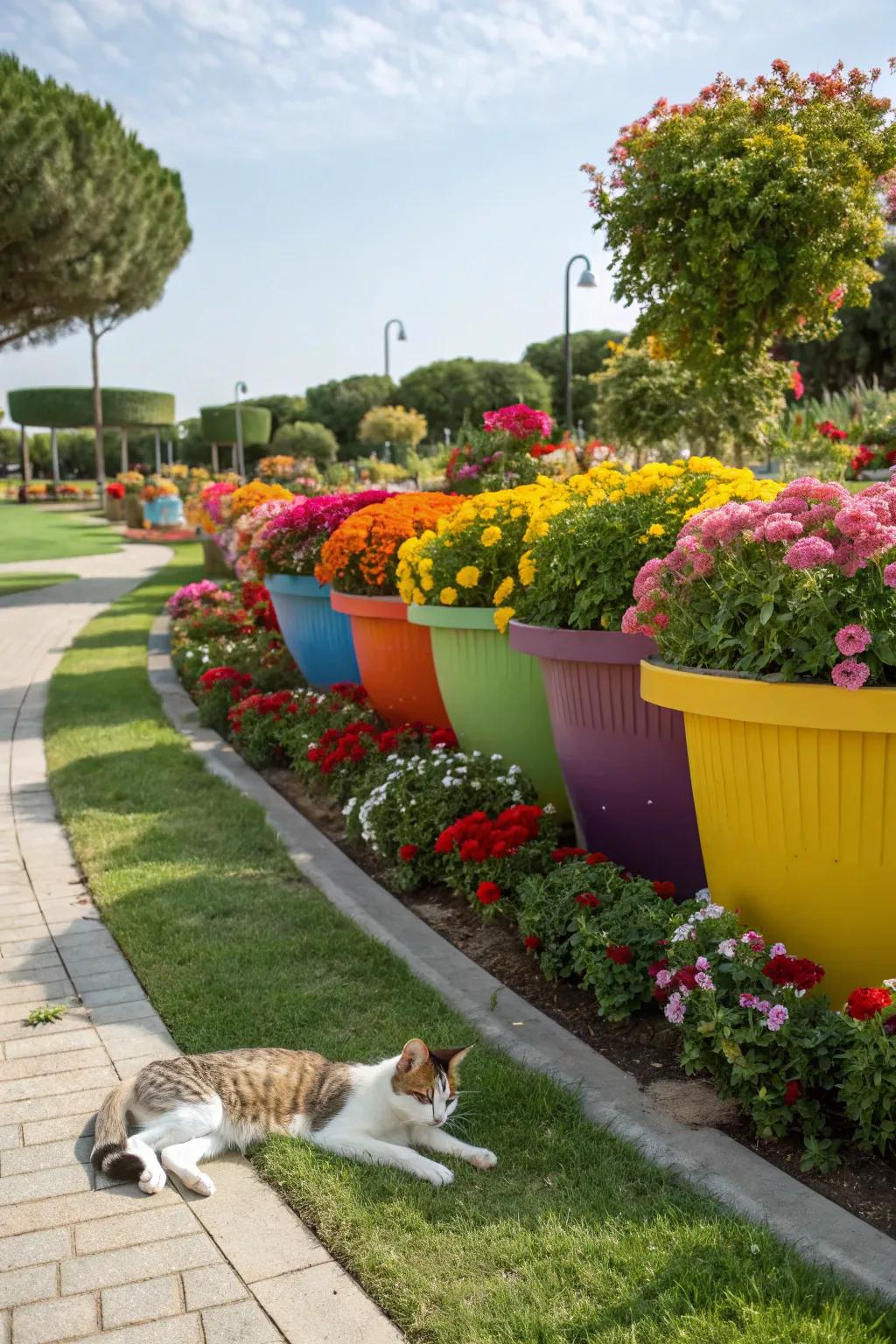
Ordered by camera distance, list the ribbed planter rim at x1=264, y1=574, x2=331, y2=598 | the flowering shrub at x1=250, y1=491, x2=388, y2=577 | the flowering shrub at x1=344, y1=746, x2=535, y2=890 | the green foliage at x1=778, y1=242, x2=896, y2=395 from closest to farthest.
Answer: the flowering shrub at x1=344, y1=746, x2=535, y2=890, the ribbed planter rim at x1=264, y1=574, x2=331, y2=598, the flowering shrub at x1=250, y1=491, x2=388, y2=577, the green foliage at x1=778, y1=242, x2=896, y2=395

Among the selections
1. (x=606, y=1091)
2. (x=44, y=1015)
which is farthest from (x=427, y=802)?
(x=606, y=1091)

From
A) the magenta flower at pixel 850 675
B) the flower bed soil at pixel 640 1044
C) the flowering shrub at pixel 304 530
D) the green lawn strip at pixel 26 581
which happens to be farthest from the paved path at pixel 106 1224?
the green lawn strip at pixel 26 581

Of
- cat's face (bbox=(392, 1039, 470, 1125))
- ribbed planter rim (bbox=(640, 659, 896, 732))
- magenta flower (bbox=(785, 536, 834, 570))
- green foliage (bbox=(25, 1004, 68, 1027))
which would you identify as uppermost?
magenta flower (bbox=(785, 536, 834, 570))

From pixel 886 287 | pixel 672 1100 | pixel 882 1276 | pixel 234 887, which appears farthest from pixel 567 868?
pixel 886 287

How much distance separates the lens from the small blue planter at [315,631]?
8.12 metres

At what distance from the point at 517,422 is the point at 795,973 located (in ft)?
21.5

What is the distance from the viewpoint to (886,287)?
119 feet

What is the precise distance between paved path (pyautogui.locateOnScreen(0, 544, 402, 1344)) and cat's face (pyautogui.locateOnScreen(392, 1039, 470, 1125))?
0.39 metres

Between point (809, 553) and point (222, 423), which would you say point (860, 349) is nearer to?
point (222, 423)

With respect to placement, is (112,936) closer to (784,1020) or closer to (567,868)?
(567,868)

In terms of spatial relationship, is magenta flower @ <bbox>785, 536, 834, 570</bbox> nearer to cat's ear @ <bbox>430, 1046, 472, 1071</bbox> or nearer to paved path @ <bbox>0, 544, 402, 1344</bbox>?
cat's ear @ <bbox>430, 1046, 472, 1071</bbox>

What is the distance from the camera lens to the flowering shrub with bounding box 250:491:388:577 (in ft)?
27.2

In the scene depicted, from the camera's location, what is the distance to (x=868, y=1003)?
279 centimetres

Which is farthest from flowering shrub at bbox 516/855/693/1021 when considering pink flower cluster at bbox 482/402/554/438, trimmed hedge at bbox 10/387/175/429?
trimmed hedge at bbox 10/387/175/429
